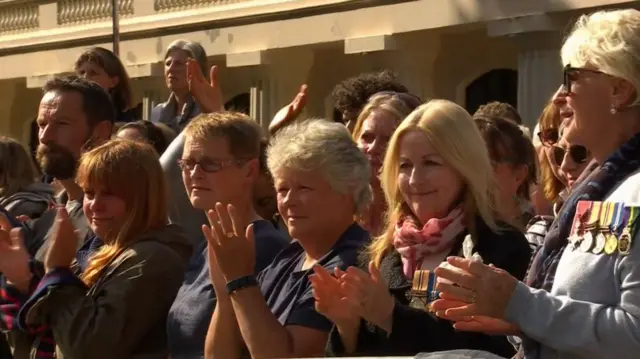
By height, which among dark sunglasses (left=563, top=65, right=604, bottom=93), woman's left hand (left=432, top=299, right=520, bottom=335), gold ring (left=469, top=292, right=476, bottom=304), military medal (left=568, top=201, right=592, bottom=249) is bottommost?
woman's left hand (left=432, top=299, right=520, bottom=335)

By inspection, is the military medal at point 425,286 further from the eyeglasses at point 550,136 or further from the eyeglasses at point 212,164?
the eyeglasses at point 550,136

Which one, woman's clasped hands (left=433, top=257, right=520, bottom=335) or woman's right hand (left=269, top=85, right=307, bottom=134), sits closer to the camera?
woman's clasped hands (left=433, top=257, right=520, bottom=335)

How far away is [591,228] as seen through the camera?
12.9 feet

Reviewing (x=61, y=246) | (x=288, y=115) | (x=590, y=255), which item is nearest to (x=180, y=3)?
(x=288, y=115)

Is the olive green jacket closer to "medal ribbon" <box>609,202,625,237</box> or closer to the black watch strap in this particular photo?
the black watch strap

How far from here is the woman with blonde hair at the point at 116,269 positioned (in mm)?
5715

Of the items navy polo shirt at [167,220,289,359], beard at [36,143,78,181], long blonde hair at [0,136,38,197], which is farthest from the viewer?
long blonde hair at [0,136,38,197]

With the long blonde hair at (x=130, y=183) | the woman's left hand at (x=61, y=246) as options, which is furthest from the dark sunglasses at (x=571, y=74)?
the woman's left hand at (x=61, y=246)

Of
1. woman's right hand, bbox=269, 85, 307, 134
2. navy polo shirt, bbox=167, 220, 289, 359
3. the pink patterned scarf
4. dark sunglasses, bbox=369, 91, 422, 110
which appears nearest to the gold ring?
the pink patterned scarf

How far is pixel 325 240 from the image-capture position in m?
5.29

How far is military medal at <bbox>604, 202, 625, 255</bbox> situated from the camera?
388cm

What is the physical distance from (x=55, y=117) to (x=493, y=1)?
37.2ft

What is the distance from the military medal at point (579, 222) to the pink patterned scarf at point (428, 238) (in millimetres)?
984

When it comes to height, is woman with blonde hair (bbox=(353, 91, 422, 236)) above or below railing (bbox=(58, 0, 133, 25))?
below
